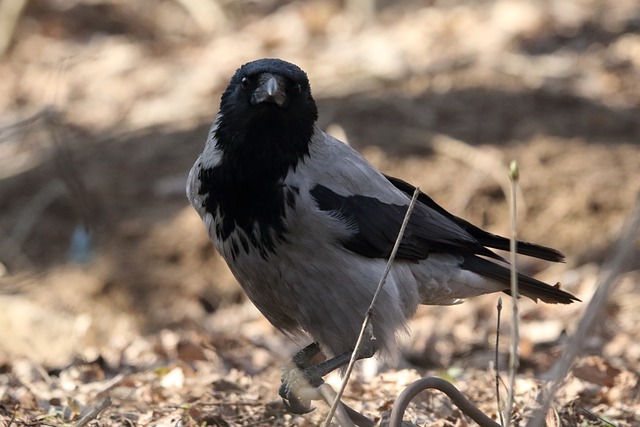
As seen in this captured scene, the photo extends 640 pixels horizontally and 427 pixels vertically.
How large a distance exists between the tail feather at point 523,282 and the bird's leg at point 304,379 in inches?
29.2

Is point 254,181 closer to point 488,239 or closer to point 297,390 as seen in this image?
point 297,390

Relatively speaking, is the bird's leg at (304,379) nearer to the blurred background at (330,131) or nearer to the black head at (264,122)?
the blurred background at (330,131)

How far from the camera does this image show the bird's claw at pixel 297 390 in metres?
3.85

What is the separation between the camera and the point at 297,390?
3857mm

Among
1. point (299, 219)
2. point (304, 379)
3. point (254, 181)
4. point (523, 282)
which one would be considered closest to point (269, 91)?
point (254, 181)

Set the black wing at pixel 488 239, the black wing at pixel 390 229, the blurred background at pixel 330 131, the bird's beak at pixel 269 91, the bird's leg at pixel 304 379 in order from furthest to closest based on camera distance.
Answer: the blurred background at pixel 330 131 < the black wing at pixel 488 239 < the black wing at pixel 390 229 < the bird's beak at pixel 269 91 < the bird's leg at pixel 304 379

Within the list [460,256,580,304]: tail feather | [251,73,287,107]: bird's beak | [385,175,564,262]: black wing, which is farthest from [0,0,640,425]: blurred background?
[251,73,287,107]: bird's beak

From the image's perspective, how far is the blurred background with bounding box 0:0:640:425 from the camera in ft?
20.5

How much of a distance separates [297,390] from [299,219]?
2.31 feet

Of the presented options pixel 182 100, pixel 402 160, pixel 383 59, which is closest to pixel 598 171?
pixel 402 160

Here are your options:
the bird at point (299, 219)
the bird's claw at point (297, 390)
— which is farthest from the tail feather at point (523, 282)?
the bird's claw at point (297, 390)

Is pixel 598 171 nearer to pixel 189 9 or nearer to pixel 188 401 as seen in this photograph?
pixel 188 401

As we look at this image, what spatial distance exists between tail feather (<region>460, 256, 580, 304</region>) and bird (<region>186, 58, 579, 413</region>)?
1.02 feet

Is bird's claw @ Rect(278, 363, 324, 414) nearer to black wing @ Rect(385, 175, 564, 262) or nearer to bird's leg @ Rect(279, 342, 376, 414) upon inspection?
bird's leg @ Rect(279, 342, 376, 414)
